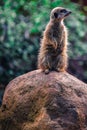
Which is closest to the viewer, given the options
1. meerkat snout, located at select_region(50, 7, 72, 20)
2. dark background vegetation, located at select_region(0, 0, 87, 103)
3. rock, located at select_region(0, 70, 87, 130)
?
rock, located at select_region(0, 70, 87, 130)

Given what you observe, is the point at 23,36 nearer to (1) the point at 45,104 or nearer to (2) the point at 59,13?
(2) the point at 59,13

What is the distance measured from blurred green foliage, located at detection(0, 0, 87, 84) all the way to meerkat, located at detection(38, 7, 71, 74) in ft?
11.7

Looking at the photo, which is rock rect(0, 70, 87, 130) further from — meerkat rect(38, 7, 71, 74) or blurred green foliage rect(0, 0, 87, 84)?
blurred green foliage rect(0, 0, 87, 84)

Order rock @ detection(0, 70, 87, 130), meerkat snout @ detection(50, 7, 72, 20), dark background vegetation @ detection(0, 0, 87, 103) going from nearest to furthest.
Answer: rock @ detection(0, 70, 87, 130) → meerkat snout @ detection(50, 7, 72, 20) → dark background vegetation @ detection(0, 0, 87, 103)

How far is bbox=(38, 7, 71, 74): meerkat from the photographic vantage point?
7809 mm

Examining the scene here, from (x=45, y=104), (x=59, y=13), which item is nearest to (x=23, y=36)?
(x=59, y=13)

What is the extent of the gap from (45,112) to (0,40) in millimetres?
4915

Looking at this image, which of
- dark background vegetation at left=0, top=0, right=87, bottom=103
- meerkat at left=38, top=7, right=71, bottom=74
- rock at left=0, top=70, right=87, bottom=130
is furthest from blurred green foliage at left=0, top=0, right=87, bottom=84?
rock at left=0, top=70, right=87, bottom=130

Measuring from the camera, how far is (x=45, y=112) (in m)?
7.39

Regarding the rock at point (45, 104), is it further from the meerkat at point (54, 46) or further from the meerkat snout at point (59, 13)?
the meerkat snout at point (59, 13)

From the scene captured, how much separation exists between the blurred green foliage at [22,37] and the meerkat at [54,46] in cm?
356

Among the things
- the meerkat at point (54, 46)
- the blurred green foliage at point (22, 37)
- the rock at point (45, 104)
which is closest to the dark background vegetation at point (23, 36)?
the blurred green foliage at point (22, 37)

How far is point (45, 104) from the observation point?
744cm

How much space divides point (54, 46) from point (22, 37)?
4.69 meters
